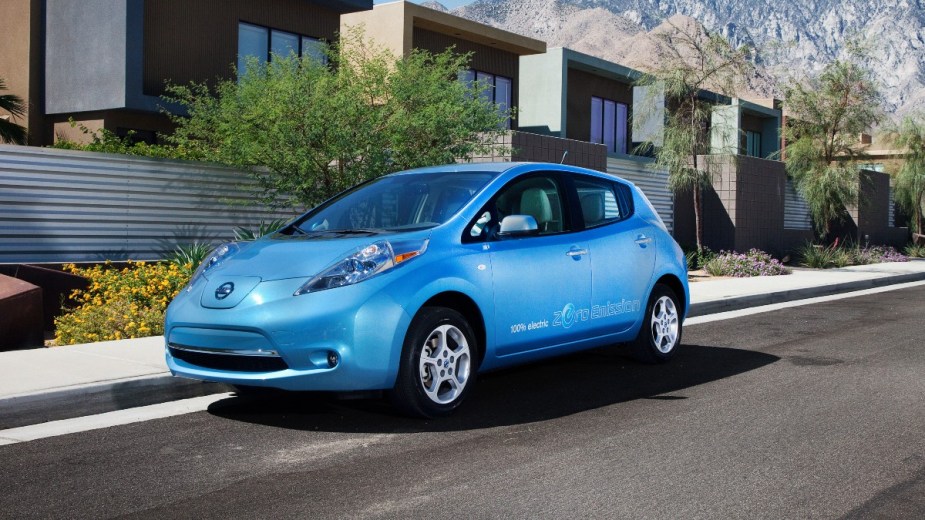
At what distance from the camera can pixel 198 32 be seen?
23.3m

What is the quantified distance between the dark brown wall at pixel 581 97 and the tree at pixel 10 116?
→ 16219mm

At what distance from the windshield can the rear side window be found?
3.50 feet

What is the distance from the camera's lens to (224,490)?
5.16 meters

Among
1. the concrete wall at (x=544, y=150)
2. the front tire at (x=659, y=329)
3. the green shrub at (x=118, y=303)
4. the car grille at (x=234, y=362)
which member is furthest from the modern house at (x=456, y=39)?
the car grille at (x=234, y=362)

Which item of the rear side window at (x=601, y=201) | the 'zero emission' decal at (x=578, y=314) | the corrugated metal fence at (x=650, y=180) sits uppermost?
the corrugated metal fence at (x=650, y=180)

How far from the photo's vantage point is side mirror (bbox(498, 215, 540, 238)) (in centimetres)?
716

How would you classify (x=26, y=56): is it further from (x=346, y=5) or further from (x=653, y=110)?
(x=653, y=110)

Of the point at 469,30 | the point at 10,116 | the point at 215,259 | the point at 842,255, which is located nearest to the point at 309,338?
the point at 215,259

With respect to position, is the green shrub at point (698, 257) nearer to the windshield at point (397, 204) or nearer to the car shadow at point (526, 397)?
the car shadow at point (526, 397)

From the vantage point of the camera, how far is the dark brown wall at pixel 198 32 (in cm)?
2241

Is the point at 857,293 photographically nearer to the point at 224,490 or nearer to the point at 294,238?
the point at 294,238

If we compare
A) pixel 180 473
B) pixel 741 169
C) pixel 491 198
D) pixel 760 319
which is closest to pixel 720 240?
pixel 741 169

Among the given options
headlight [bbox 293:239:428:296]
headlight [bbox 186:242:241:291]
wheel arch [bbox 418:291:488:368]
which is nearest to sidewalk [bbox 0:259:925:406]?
headlight [bbox 186:242:241:291]

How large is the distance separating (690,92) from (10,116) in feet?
53.3
